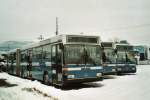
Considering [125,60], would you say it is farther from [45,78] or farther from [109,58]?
[45,78]

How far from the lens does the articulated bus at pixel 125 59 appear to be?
2591 centimetres

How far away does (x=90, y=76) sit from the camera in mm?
16469

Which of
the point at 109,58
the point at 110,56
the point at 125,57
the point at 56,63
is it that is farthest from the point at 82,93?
the point at 125,57

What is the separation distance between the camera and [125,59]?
26453 mm

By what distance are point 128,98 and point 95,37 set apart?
5.97 m

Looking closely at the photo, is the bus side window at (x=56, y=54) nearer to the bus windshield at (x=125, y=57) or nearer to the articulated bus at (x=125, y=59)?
the articulated bus at (x=125, y=59)

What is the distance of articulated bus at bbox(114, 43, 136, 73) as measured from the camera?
25.9m

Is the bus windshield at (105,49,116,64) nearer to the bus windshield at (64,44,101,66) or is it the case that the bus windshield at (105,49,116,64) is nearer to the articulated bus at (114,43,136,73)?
the articulated bus at (114,43,136,73)

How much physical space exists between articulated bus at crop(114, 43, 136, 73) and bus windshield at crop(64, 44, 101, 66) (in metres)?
9.25

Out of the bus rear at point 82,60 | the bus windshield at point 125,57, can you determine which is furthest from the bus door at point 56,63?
the bus windshield at point 125,57

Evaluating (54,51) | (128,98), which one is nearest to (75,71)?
(54,51)

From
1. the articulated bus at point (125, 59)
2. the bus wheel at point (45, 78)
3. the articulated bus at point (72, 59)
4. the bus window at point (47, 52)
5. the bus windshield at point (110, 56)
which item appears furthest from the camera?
the articulated bus at point (125, 59)

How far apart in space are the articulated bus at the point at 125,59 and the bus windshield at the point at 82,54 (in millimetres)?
9250

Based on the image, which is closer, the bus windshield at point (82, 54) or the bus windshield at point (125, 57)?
the bus windshield at point (82, 54)
